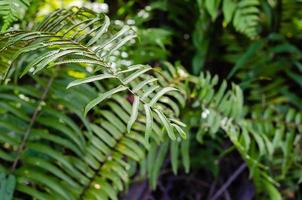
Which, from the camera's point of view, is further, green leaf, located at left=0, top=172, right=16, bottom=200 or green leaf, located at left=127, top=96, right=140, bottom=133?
green leaf, located at left=0, top=172, right=16, bottom=200

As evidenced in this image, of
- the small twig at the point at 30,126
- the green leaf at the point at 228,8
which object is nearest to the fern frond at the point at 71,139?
the small twig at the point at 30,126

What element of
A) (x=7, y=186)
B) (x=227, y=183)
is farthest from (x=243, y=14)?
(x=7, y=186)

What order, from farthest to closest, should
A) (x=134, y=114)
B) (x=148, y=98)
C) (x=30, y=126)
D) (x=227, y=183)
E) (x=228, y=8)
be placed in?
(x=227, y=183), (x=228, y=8), (x=30, y=126), (x=148, y=98), (x=134, y=114)

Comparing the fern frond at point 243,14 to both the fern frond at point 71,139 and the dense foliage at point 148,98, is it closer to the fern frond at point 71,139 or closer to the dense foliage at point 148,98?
the dense foliage at point 148,98

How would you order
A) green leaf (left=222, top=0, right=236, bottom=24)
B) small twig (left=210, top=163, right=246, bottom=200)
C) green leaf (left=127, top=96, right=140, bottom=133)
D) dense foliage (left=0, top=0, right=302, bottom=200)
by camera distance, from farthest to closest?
small twig (left=210, top=163, right=246, bottom=200)
green leaf (left=222, top=0, right=236, bottom=24)
dense foliage (left=0, top=0, right=302, bottom=200)
green leaf (left=127, top=96, right=140, bottom=133)

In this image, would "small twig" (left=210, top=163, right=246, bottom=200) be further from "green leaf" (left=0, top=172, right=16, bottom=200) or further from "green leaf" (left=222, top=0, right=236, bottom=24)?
"green leaf" (left=0, top=172, right=16, bottom=200)

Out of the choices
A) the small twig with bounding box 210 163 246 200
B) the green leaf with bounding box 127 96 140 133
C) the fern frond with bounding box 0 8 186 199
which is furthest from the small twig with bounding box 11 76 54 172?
the small twig with bounding box 210 163 246 200

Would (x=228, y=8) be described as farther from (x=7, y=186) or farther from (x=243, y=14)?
(x=7, y=186)

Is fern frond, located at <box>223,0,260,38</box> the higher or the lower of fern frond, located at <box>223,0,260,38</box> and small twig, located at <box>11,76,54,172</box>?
the higher

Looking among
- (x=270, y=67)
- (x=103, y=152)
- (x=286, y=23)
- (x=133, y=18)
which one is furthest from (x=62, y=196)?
(x=286, y=23)
